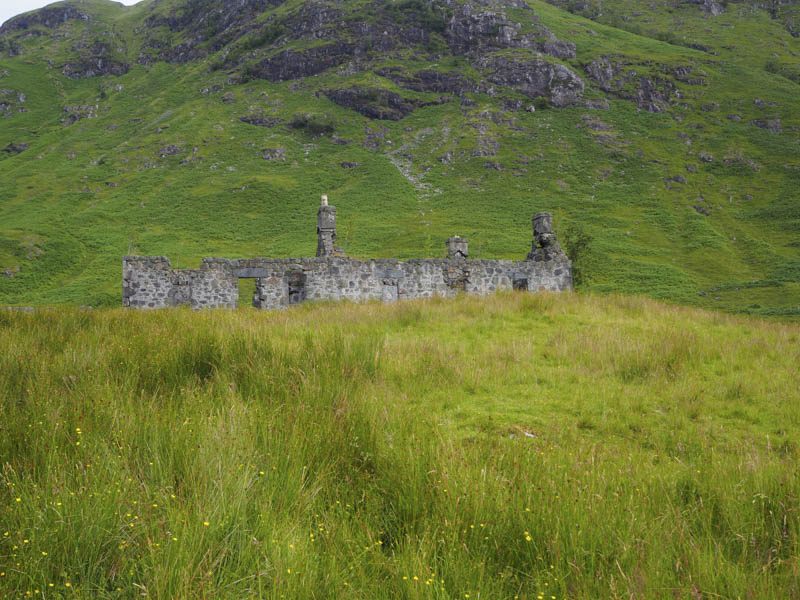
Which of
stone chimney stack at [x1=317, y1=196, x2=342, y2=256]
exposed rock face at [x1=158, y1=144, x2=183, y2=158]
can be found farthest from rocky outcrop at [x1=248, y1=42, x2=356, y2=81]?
stone chimney stack at [x1=317, y1=196, x2=342, y2=256]

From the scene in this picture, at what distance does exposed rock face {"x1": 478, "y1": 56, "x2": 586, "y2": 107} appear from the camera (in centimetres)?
8125

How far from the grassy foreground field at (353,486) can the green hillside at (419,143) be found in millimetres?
27123

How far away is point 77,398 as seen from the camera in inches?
133

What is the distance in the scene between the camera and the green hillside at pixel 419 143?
4275cm

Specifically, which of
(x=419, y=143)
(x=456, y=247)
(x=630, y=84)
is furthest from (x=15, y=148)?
(x=630, y=84)

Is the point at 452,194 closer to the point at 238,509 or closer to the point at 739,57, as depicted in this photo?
the point at 238,509

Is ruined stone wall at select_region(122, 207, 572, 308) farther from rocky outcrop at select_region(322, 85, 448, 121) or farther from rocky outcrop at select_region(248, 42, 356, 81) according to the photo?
rocky outcrop at select_region(248, 42, 356, 81)

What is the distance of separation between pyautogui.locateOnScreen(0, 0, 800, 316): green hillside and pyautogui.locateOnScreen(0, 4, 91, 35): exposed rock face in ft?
113

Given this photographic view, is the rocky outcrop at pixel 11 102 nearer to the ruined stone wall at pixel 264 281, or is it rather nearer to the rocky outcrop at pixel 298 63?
the rocky outcrop at pixel 298 63

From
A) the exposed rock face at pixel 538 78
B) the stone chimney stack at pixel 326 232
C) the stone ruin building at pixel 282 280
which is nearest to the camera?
the stone ruin building at pixel 282 280

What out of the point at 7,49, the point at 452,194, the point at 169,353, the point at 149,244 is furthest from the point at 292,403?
the point at 7,49

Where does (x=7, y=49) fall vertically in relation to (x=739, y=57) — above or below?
above

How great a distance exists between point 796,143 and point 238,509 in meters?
89.3

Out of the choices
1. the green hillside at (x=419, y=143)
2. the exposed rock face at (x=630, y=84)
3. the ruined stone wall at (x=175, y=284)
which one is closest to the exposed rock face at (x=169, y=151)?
the green hillside at (x=419, y=143)
